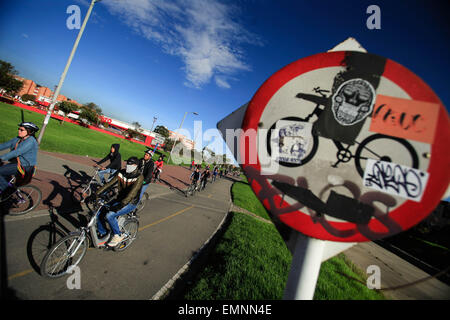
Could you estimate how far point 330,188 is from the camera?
83 cm

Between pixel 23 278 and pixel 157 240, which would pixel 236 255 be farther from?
pixel 23 278

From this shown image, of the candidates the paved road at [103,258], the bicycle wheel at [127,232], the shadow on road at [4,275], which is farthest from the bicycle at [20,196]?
the bicycle wheel at [127,232]

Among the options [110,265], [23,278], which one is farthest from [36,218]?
[110,265]

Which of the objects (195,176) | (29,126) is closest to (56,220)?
(29,126)

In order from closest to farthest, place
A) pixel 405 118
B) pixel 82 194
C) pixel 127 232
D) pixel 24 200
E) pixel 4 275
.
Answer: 1. pixel 405 118
2. pixel 4 275
3. pixel 127 232
4. pixel 24 200
5. pixel 82 194

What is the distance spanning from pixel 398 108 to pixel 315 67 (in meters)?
0.40

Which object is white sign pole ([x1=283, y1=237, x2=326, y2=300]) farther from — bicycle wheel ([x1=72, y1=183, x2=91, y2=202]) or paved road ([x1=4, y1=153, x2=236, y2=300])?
bicycle wheel ([x1=72, y1=183, x2=91, y2=202])

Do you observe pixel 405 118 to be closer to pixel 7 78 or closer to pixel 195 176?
pixel 195 176

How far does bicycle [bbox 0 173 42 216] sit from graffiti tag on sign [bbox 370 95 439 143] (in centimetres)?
705

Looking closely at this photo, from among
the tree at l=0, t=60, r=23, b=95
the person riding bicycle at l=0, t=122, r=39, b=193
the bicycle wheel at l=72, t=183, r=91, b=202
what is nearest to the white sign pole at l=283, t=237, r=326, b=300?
the person riding bicycle at l=0, t=122, r=39, b=193

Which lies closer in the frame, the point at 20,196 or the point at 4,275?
the point at 4,275

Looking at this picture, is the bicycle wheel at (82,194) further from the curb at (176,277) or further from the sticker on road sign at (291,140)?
the sticker on road sign at (291,140)

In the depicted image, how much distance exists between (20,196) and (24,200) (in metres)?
0.18

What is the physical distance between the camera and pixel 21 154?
4406 millimetres
